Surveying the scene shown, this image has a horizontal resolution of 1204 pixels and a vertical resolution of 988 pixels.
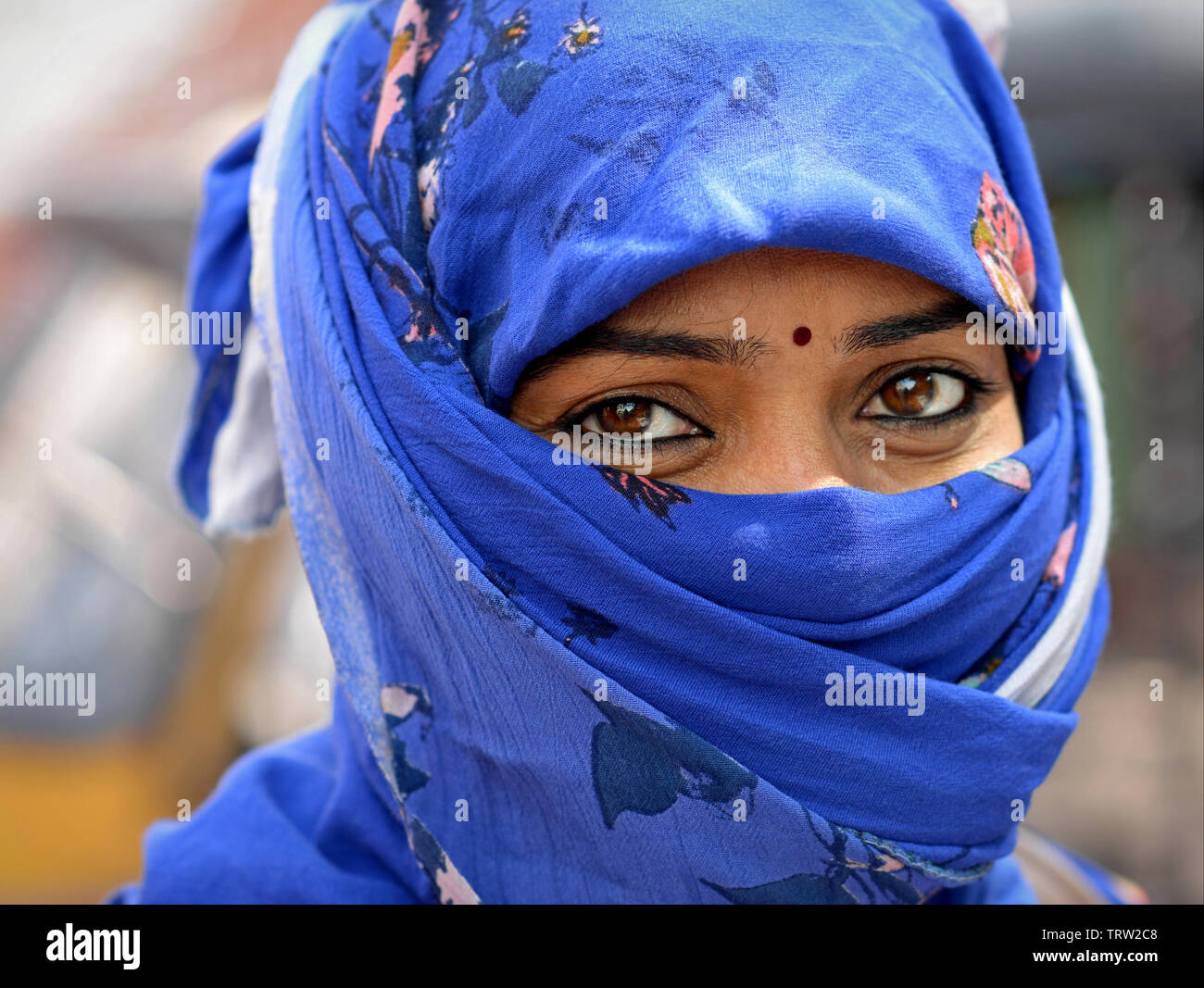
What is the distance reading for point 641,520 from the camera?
117 cm

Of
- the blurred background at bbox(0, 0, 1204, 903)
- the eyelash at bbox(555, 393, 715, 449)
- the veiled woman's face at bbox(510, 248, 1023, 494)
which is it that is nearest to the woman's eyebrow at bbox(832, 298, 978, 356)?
the veiled woman's face at bbox(510, 248, 1023, 494)

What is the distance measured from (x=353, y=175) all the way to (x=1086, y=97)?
4.46m

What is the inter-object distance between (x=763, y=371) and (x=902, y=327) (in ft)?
0.55

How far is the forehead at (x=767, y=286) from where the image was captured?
3.83 feet

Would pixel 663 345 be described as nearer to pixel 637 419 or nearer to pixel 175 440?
pixel 637 419

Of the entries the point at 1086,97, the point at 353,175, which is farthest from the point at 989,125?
the point at 1086,97

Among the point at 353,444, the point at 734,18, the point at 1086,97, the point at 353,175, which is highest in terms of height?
the point at 1086,97

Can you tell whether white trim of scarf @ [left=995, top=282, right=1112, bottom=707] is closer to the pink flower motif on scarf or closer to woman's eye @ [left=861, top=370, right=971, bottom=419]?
the pink flower motif on scarf

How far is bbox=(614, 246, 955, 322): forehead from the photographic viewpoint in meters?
1.17

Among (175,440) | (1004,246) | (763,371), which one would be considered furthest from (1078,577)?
(175,440)

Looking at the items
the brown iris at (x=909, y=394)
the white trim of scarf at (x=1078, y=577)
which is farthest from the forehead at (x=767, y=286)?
the white trim of scarf at (x=1078, y=577)
